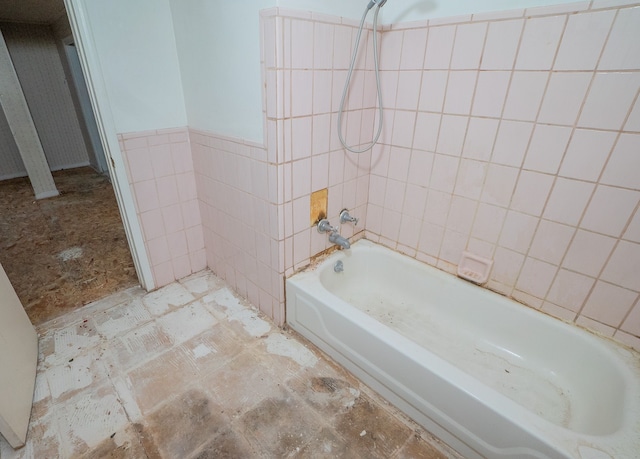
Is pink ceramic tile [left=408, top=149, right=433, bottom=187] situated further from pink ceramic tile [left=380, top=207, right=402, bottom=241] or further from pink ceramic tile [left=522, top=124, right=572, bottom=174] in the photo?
pink ceramic tile [left=522, top=124, right=572, bottom=174]

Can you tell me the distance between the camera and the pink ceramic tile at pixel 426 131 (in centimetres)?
151

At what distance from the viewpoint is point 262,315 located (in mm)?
1830

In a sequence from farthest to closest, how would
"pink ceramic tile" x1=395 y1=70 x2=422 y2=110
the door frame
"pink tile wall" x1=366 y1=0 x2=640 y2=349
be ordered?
"pink ceramic tile" x1=395 y1=70 x2=422 y2=110, the door frame, "pink tile wall" x1=366 y1=0 x2=640 y2=349

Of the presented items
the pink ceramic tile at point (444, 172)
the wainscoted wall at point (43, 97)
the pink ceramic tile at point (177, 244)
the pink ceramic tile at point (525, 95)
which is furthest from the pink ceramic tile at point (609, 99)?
the wainscoted wall at point (43, 97)

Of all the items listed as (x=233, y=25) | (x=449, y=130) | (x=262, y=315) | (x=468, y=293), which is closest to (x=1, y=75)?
(x=233, y=25)

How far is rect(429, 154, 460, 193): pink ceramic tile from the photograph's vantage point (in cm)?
152

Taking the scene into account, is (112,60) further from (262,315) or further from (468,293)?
(468,293)

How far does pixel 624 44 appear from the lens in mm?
1017

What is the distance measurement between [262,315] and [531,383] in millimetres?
1379

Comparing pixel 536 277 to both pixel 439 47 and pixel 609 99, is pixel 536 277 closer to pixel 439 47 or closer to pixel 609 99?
pixel 609 99

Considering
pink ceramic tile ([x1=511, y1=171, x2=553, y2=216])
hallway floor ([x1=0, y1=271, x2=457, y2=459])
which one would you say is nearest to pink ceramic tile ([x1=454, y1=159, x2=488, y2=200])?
pink ceramic tile ([x1=511, y1=171, x2=553, y2=216])

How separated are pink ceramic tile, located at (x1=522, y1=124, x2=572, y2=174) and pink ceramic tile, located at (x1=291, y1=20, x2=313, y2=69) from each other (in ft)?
3.19

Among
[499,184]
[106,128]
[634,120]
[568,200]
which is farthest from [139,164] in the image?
[634,120]

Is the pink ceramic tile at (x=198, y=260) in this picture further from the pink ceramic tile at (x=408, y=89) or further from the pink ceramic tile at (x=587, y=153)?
the pink ceramic tile at (x=587, y=153)
